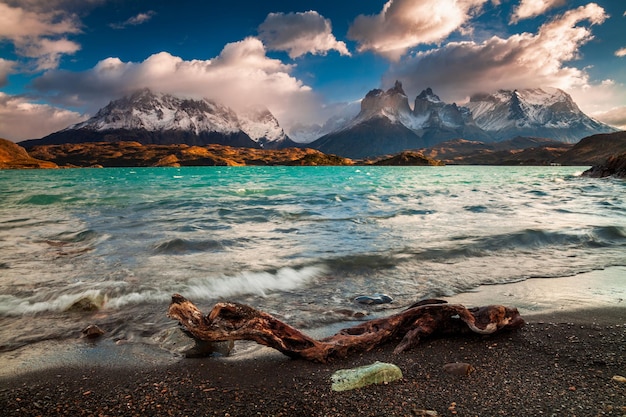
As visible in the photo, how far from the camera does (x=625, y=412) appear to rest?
14.4ft

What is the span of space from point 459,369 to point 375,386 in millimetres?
1361

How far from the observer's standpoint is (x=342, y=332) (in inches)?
274

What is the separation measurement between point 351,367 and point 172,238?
1377 centimetres

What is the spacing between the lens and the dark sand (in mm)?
4758

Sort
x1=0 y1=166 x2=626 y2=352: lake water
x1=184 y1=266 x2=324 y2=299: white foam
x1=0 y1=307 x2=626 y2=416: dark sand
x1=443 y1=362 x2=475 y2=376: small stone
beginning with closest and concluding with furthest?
1. x1=0 y1=307 x2=626 y2=416: dark sand
2. x1=443 y1=362 x2=475 y2=376: small stone
3. x1=0 y1=166 x2=626 y2=352: lake water
4. x1=184 y1=266 x2=324 y2=299: white foam

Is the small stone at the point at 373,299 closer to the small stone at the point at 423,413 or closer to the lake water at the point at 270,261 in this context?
the lake water at the point at 270,261

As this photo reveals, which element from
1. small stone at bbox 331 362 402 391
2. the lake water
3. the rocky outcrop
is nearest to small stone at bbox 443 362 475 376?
small stone at bbox 331 362 402 391

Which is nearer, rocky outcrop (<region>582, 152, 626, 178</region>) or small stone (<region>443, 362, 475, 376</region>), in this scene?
small stone (<region>443, 362, 475, 376</region>)

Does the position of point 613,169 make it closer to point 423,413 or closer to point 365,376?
point 365,376

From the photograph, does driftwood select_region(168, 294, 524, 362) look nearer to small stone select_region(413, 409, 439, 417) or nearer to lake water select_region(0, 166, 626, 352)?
lake water select_region(0, 166, 626, 352)

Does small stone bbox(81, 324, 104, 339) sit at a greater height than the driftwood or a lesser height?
lesser

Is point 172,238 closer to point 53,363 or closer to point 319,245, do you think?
point 319,245

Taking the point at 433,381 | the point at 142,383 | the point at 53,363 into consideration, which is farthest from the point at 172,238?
the point at 433,381

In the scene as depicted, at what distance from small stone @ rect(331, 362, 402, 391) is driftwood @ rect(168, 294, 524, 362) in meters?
0.71
